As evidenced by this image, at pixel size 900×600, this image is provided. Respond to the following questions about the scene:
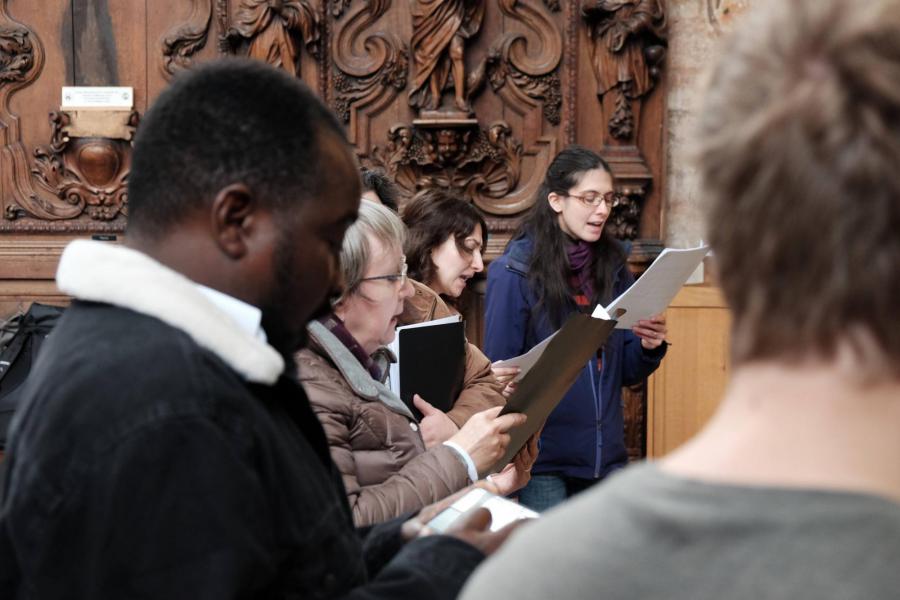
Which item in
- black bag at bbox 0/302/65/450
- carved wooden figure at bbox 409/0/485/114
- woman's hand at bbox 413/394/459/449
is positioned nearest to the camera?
woman's hand at bbox 413/394/459/449

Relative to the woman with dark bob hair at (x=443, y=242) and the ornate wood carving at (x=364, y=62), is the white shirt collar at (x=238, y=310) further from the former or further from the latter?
the ornate wood carving at (x=364, y=62)

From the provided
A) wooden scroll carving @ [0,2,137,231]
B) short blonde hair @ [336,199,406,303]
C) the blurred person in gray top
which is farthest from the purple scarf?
the blurred person in gray top

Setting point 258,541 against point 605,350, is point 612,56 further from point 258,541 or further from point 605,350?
point 258,541

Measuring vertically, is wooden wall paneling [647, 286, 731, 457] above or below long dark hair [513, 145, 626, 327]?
below

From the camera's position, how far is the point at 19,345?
4820 millimetres

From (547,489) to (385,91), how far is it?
252 centimetres

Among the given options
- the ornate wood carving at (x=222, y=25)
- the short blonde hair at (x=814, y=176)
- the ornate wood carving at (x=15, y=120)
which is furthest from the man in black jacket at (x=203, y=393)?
the ornate wood carving at (x=15, y=120)

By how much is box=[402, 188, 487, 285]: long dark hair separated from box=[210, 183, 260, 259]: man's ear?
2.30 metres

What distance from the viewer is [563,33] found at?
553 centimetres

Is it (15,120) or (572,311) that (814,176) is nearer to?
(572,311)

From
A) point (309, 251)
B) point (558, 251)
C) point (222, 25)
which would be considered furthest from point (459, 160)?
point (309, 251)

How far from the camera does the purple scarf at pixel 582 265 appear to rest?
390 cm

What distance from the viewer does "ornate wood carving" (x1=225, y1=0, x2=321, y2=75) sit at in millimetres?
5445

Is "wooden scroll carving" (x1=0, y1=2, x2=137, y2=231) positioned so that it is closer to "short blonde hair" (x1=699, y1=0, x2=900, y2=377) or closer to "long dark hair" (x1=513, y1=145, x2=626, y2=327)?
"long dark hair" (x1=513, y1=145, x2=626, y2=327)
